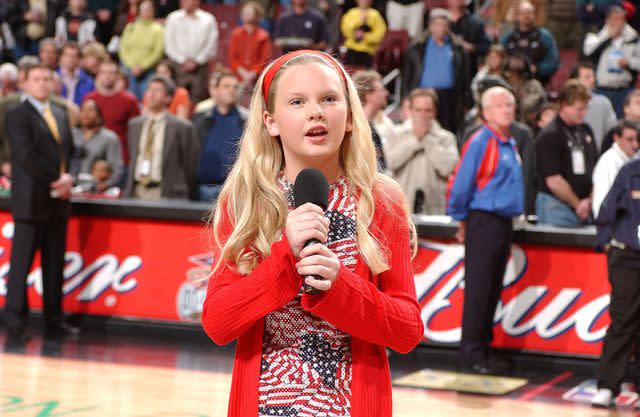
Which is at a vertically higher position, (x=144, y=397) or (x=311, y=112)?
(x=311, y=112)

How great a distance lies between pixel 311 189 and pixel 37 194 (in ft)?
23.0

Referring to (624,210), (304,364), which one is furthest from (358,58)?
(304,364)

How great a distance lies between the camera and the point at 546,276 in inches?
319

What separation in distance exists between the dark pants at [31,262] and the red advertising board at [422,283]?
319 millimetres

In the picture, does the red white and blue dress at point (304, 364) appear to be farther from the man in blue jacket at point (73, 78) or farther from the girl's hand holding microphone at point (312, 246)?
the man in blue jacket at point (73, 78)

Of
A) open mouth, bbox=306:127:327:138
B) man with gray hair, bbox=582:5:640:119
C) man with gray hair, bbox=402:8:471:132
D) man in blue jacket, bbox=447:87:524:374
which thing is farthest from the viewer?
man with gray hair, bbox=402:8:471:132

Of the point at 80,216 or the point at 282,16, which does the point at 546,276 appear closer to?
the point at 80,216

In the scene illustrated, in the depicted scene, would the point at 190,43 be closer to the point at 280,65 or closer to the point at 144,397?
the point at 144,397

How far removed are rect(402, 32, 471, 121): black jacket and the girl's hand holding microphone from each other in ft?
32.7

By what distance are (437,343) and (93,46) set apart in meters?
7.16

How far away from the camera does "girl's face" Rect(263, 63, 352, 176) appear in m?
2.34

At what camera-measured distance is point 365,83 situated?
884 centimetres

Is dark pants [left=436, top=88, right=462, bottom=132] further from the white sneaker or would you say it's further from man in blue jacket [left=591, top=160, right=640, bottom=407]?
the white sneaker

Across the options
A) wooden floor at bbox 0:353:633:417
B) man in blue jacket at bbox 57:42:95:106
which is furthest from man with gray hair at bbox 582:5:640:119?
man in blue jacket at bbox 57:42:95:106
